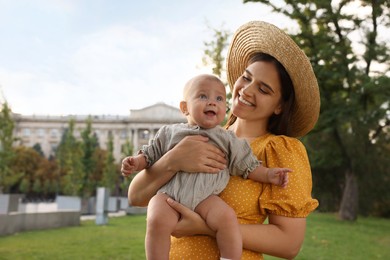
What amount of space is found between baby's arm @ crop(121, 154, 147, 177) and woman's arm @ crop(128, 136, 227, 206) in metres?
0.05

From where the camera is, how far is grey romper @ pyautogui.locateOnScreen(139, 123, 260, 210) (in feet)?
6.07

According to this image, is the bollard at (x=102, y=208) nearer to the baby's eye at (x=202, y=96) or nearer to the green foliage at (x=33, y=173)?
the baby's eye at (x=202, y=96)

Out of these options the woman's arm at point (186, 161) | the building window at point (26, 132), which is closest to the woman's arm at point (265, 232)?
the woman's arm at point (186, 161)

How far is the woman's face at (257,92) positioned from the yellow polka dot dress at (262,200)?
20 cm

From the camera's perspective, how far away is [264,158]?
209 cm

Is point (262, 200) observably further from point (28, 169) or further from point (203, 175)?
point (28, 169)

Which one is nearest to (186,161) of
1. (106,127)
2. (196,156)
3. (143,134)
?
(196,156)

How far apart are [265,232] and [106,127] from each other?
7873 cm

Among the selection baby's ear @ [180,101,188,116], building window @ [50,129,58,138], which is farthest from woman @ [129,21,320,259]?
building window @ [50,129,58,138]

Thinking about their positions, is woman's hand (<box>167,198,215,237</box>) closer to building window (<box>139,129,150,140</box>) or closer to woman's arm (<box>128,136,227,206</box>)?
woman's arm (<box>128,136,227,206</box>)

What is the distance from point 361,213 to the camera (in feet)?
78.6

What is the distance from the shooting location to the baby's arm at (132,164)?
1.92 metres

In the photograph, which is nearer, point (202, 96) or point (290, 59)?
point (202, 96)

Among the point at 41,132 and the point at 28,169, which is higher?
the point at 41,132
